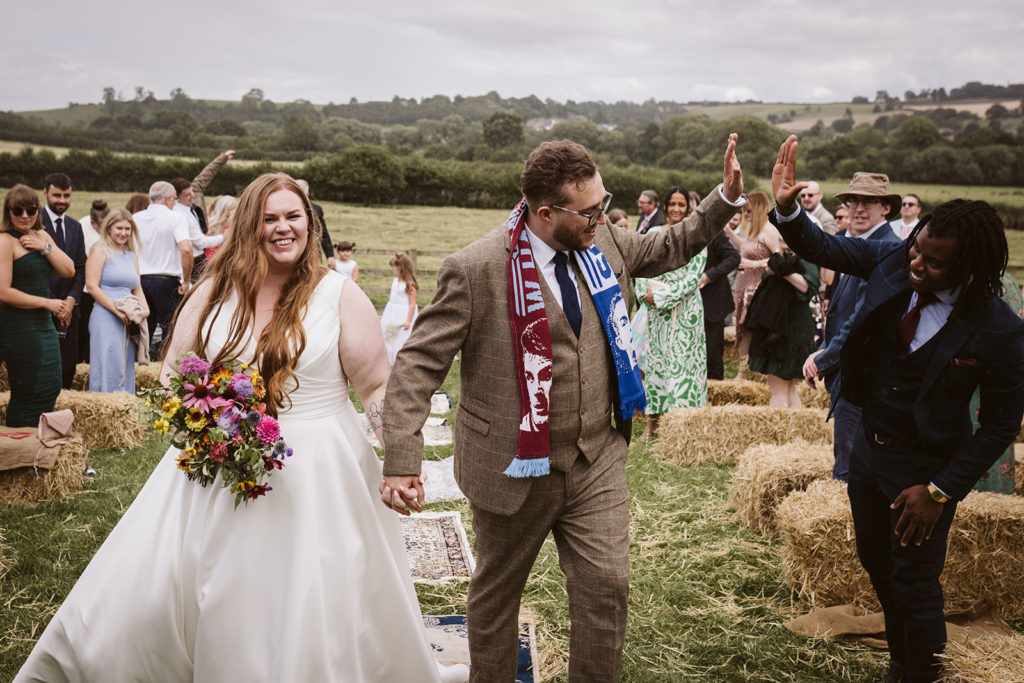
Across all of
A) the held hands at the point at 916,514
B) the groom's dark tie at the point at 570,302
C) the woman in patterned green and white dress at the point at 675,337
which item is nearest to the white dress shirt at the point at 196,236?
the woman in patterned green and white dress at the point at 675,337

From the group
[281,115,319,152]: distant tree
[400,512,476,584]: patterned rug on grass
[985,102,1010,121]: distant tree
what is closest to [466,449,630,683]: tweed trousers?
[400,512,476,584]: patterned rug on grass

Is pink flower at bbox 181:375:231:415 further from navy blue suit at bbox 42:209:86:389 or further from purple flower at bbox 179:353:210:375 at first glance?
navy blue suit at bbox 42:209:86:389

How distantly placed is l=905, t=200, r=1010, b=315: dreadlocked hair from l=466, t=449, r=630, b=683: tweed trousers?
155 cm

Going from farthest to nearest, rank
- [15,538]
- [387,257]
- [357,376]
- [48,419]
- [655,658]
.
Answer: [387,257]
[48,419]
[15,538]
[655,658]
[357,376]

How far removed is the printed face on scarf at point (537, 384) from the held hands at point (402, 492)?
1.78 ft

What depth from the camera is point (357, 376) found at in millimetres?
3473

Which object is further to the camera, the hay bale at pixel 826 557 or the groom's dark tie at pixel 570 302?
the hay bale at pixel 826 557

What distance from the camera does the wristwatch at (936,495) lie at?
330 cm

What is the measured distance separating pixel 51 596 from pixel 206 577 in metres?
2.47

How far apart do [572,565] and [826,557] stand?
2314 millimetres

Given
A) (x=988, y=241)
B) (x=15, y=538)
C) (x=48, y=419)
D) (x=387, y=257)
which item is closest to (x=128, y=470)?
(x=48, y=419)

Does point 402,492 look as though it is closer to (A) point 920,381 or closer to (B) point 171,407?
(B) point 171,407

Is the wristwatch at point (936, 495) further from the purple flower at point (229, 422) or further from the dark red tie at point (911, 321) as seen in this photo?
the purple flower at point (229, 422)

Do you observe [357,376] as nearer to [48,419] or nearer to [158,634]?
[158,634]
